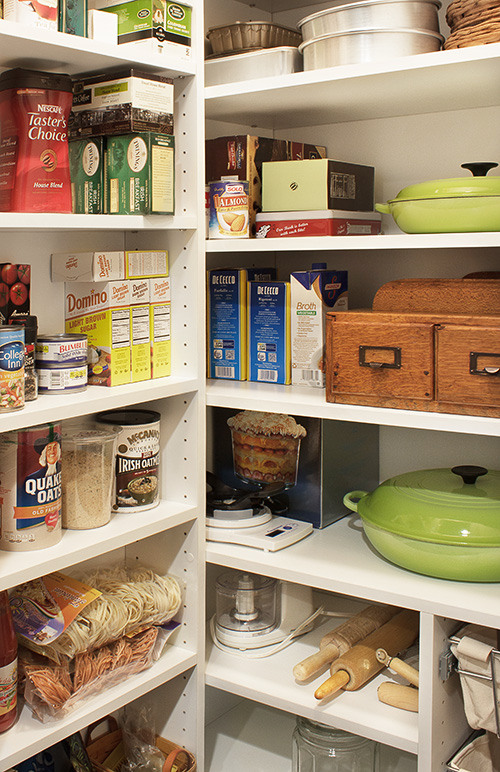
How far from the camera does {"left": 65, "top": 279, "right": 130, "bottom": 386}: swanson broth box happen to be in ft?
5.19

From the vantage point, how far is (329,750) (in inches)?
70.4

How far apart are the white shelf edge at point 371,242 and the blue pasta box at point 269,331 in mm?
217

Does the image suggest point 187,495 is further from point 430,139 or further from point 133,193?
point 430,139

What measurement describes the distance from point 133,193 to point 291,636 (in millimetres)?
1037

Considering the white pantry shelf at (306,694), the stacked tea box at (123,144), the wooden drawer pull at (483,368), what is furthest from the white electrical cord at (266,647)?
the stacked tea box at (123,144)

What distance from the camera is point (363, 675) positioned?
164 cm

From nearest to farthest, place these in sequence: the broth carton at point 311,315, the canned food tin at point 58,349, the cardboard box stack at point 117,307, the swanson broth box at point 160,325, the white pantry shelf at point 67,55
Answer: the white pantry shelf at point 67,55 → the canned food tin at point 58,349 → the cardboard box stack at point 117,307 → the swanson broth box at point 160,325 → the broth carton at point 311,315

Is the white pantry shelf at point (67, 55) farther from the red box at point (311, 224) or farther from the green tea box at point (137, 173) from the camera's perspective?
the red box at point (311, 224)

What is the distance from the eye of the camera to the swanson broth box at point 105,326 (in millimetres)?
1581

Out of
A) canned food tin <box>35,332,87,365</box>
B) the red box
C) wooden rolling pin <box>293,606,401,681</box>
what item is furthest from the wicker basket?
the red box

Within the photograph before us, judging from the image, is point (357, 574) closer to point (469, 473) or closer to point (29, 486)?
point (469, 473)

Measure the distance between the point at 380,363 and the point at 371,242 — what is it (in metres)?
0.22

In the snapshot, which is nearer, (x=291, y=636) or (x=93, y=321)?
(x=93, y=321)

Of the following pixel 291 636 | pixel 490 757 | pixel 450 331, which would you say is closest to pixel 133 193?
pixel 450 331
